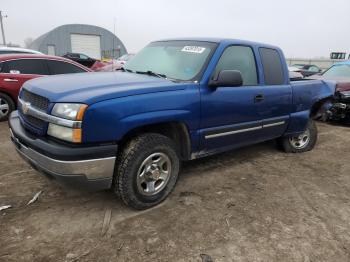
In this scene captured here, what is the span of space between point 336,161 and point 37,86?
4580mm

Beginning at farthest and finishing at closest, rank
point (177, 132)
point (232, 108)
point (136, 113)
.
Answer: point (232, 108)
point (177, 132)
point (136, 113)

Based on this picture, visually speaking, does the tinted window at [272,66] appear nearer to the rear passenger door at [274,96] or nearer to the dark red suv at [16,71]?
the rear passenger door at [274,96]

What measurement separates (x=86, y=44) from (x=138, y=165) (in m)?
37.6

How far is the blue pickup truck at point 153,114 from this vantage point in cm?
273

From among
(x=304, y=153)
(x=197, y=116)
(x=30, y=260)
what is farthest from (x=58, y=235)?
(x=304, y=153)

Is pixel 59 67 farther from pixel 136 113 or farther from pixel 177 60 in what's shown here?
pixel 136 113

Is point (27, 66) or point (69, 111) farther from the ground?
point (27, 66)

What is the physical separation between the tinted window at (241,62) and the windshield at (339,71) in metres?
5.64

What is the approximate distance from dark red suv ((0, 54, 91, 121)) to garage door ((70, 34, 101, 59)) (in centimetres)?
3113

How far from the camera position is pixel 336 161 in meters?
5.21

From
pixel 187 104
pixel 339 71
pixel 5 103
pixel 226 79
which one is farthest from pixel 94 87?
pixel 339 71

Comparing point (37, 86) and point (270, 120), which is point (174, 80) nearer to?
point (37, 86)

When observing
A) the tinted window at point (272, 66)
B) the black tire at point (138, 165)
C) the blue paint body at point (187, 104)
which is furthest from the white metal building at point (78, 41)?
the black tire at point (138, 165)

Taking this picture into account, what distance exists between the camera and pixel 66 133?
8.83 feet
